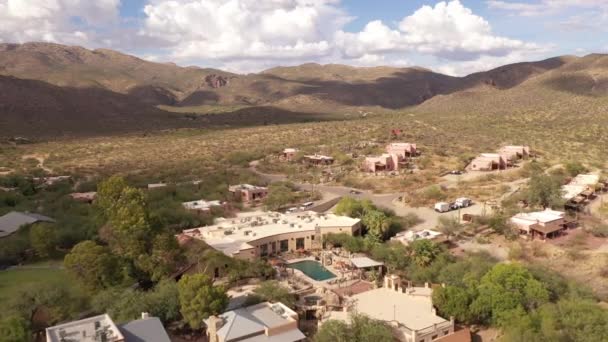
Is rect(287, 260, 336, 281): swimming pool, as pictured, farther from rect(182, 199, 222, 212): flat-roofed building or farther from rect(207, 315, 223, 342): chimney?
rect(182, 199, 222, 212): flat-roofed building

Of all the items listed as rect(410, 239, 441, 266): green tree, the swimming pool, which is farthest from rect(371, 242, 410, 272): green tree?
the swimming pool

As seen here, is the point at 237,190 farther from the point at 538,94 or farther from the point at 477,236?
the point at 538,94

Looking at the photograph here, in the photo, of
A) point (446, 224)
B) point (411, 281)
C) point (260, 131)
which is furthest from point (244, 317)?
point (260, 131)

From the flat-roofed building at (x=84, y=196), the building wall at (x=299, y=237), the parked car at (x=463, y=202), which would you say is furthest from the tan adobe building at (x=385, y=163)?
the flat-roofed building at (x=84, y=196)

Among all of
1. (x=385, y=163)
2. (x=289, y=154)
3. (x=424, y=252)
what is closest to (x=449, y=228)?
(x=424, y=252)

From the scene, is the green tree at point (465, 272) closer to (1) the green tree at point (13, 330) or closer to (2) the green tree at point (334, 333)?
(2) the green tree at point (334, 333)

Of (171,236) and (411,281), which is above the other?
(171,236)
